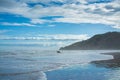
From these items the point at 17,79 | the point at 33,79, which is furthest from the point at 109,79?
the point at 17,79

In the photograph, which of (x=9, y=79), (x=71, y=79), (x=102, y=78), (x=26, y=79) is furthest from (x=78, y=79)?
(x=9, y=79)

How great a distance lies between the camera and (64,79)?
2786 cm

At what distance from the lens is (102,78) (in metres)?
28.8

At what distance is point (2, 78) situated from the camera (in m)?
30.2

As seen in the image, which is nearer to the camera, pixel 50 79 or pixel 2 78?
pixel 50 79

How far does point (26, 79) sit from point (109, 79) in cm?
1068

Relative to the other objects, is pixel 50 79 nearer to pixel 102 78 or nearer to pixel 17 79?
pixel 17 79

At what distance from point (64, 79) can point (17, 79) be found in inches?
249

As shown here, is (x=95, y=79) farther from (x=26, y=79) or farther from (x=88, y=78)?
(x=26, y=79)

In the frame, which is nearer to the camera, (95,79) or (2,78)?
(95,79)

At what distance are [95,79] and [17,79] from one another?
10164 millimetres

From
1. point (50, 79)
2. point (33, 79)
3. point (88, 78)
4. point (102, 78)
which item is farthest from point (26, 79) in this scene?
point (102, 78)

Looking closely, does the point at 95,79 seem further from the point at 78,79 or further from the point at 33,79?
the point at 33,79

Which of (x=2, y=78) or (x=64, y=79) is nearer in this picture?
(x=64, y=79)
